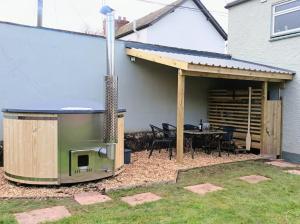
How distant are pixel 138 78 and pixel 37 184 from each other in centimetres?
488

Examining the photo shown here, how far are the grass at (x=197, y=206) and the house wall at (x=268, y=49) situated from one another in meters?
3.42

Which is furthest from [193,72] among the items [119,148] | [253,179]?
[253,179]

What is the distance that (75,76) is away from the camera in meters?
8.39

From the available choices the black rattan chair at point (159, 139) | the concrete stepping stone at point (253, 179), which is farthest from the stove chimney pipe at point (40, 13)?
the concrete stepping stone at point (253, 179)

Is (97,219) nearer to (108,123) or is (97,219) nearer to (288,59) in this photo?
(108,123)

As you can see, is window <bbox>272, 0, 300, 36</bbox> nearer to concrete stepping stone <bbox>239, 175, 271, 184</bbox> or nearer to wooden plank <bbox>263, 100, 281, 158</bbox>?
wooden plank <bbox>263, 100, 281, 158</bbox>

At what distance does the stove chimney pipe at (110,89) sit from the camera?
5398 millimetres

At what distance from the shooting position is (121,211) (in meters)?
4.61

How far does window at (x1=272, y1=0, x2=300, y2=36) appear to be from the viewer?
927 centimetres

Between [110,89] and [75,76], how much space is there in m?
3.34

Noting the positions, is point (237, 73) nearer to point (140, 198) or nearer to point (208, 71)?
point (208, 71)

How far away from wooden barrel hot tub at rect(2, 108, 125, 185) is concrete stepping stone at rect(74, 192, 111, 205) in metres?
0.58

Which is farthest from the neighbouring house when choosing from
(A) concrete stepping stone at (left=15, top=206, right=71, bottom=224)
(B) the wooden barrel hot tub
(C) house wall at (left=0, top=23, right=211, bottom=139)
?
(A) concrete stepping stone at (left=15, top=206, right=71, bottom=224)

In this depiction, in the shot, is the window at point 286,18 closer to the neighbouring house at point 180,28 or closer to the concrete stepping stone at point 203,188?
the concrete stepping stone at point 203,188
